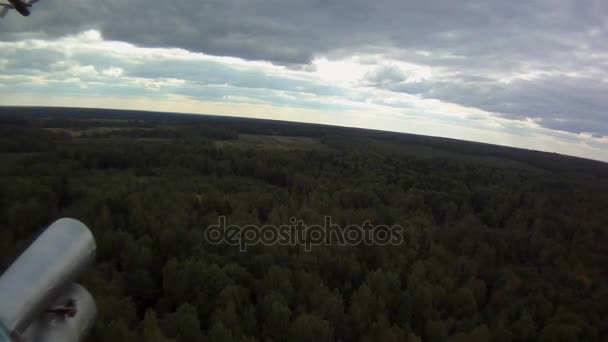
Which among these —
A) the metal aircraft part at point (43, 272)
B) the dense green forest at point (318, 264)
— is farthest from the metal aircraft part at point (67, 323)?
the dense green forest at point (318, 264)

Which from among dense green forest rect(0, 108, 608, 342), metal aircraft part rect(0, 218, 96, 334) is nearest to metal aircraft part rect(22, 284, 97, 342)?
metal aircraft part rect(0, 218, 96, 334)

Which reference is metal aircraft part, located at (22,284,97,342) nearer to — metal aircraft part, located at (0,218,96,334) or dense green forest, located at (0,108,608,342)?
metal aircraft part, located at (0,218,96,334)

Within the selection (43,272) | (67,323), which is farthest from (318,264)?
(43,272)

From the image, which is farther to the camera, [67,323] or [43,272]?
[67,323]

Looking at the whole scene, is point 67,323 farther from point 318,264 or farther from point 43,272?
point 318,264

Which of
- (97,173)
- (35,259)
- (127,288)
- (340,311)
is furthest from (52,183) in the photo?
(35,259)

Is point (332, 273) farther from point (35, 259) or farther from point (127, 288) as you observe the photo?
point (35, 259)
